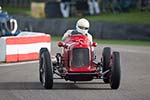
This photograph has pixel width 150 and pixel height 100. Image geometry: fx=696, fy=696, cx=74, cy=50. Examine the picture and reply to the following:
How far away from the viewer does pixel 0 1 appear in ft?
174

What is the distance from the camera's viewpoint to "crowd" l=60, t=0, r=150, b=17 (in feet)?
144

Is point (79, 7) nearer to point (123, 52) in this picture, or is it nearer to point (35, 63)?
point (123, 52)

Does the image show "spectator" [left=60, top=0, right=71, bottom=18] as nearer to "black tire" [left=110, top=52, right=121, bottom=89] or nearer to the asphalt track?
the asphalt track

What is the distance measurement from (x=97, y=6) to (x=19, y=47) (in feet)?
80.7

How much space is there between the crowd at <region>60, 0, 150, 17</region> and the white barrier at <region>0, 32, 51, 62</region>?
22.4 metres

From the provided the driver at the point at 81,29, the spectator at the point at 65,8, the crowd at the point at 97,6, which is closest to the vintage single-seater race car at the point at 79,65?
the driver at the point at 81,29

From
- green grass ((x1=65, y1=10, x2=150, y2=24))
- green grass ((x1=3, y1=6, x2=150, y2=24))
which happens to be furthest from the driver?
green grass ((x1=65, y1=10, x2=150, y2=24))

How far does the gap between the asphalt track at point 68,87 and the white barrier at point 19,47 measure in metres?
0.88

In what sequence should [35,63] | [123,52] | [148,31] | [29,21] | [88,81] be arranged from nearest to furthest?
[88,81] < [35,63] < [123,52] < [148,31] < [29,21]

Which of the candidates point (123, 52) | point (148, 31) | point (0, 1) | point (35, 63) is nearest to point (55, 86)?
point (35, 63)

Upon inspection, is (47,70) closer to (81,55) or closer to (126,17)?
(81,55)

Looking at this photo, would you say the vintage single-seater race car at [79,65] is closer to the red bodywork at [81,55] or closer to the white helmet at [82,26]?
the red bodywork at [81,55]

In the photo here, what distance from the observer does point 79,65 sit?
14000 mm

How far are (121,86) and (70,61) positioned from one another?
1226 mm
